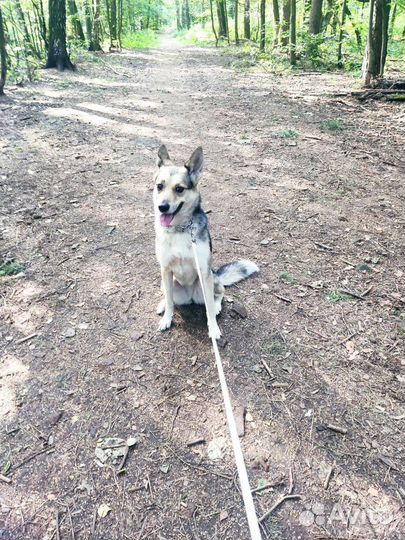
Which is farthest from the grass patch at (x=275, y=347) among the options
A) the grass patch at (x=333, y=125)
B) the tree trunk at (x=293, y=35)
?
the tree trunk at (x=293, y=35)

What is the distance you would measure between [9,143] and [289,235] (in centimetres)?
690

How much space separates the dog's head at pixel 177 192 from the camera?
3482 mm

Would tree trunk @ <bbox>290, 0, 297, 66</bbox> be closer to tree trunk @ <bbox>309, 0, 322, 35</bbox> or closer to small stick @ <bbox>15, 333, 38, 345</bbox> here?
tree trunk @ <bbox>309, 0, 322, 35</bbox>

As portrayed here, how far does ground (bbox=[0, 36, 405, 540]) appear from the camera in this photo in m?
2.55

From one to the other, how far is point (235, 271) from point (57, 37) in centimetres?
1721

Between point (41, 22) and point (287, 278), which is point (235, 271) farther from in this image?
point (41, 22)

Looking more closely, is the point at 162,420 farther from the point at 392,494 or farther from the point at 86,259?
the point at 86,259

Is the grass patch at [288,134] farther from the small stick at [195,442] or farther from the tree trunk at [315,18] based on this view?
the tree trunk at [315,18]

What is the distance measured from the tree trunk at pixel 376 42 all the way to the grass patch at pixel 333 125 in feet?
11.5

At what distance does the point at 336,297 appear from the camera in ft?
14.6

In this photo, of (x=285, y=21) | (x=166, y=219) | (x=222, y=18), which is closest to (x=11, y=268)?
(x=166, y=219)

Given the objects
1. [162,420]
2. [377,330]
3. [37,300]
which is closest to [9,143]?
[37,300]

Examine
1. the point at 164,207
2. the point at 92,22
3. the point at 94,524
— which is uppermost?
the point at 92,22

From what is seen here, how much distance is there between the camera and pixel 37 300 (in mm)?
4418
